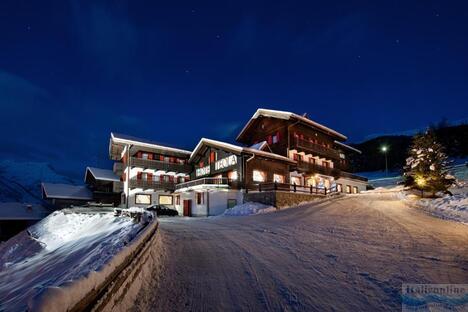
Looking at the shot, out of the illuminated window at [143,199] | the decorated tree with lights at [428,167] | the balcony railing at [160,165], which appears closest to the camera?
the decorated tree with lights at [428,167]

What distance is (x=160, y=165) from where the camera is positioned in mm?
35969

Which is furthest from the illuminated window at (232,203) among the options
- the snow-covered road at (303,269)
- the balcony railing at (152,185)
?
the snow-covered road at (303,269)

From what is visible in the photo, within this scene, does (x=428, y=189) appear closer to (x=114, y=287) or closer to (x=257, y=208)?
(x=257, y=208)

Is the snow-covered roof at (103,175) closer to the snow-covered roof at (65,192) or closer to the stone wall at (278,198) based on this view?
the snow-covered roof at (65,192)

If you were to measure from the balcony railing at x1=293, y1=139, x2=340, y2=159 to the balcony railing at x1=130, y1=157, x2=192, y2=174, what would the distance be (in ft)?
53.1

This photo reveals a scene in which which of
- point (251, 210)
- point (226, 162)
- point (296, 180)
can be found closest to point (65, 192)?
point (226, 162)

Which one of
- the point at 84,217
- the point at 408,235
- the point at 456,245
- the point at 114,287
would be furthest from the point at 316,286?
the point at 84,217

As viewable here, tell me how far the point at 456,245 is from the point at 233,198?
20023mm

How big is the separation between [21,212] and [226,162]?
98.0 feet

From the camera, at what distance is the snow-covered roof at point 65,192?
37656mm

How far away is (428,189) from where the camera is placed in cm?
2100

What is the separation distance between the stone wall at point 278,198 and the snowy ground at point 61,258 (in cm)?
1301

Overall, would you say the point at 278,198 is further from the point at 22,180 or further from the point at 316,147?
the point at 22,180

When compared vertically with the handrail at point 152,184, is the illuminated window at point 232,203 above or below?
below
